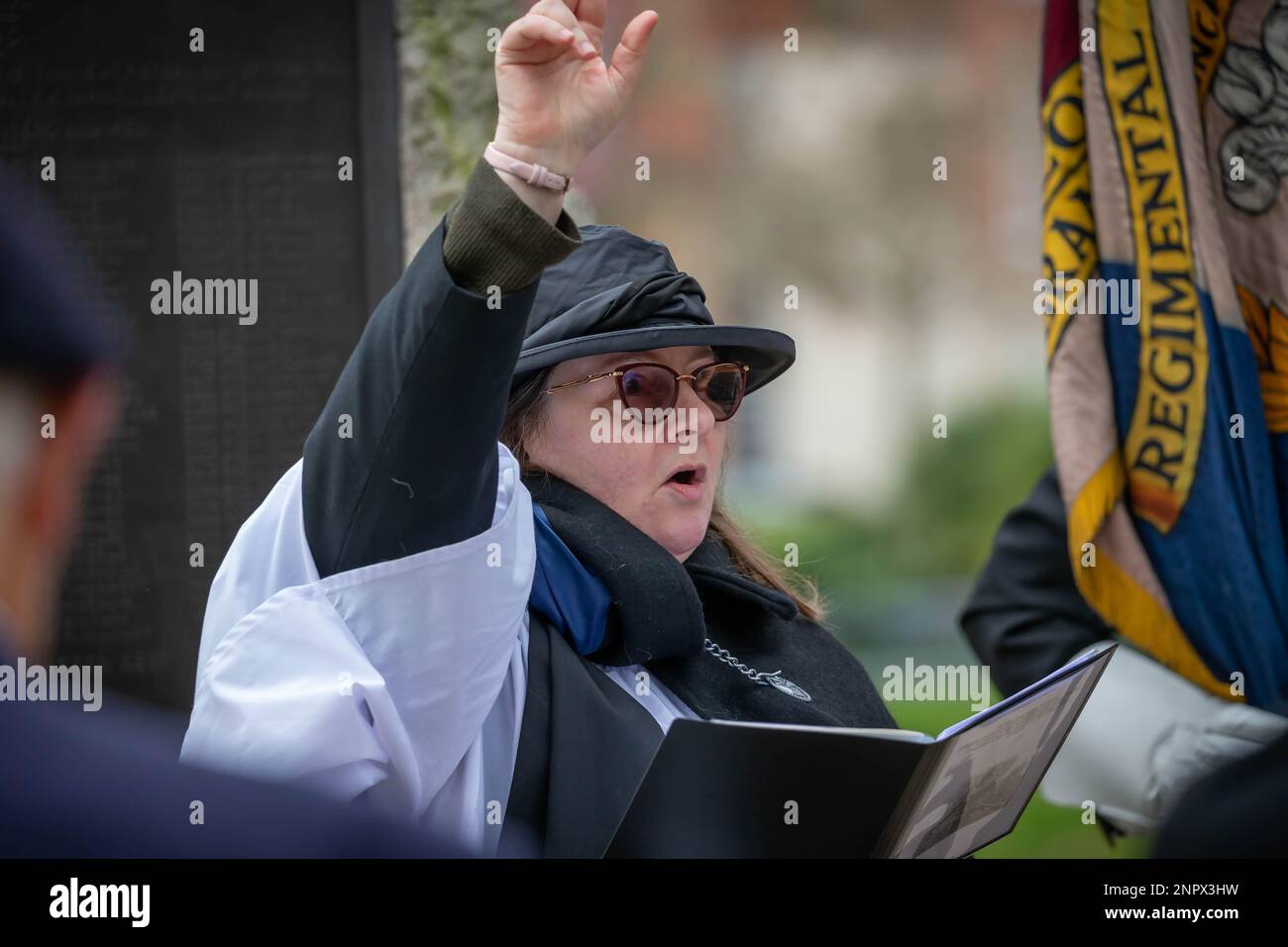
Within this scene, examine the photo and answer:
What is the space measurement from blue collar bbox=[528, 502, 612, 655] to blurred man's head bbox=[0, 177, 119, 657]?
1390 mm

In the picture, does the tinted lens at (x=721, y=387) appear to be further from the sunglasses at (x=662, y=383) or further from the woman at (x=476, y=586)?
the woman at (x=476, y=586)

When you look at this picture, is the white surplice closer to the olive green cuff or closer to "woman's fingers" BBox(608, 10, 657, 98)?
the olive green cuff

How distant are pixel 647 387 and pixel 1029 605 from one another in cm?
148

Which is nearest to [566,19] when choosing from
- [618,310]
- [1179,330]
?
[618,310]

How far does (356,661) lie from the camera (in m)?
1.90

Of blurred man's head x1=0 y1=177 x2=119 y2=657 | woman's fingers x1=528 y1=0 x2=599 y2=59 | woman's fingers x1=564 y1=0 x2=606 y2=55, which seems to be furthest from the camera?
woman's fingers x1=564 y1=0 x2=606 y2=55

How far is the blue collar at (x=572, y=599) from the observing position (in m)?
2.20

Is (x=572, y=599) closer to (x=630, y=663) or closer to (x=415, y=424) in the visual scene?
(x=630, y=663)

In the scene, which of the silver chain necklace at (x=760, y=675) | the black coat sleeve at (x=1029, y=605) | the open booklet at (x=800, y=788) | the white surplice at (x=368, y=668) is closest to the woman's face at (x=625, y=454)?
the silver chain necklace at (x=760, y=675)

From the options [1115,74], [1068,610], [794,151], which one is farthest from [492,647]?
[794,151]

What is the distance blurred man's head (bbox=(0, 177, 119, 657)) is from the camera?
76 centimetres

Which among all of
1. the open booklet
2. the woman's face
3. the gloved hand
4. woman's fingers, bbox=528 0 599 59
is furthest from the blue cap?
the gloved hand

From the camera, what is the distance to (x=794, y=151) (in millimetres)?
10469

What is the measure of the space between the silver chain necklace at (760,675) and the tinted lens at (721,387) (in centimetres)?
41
